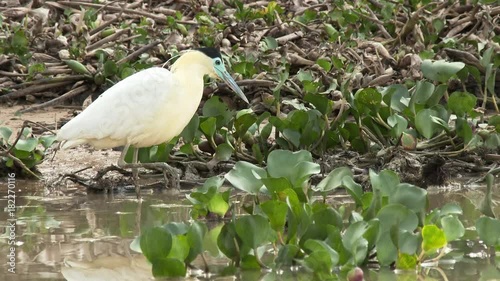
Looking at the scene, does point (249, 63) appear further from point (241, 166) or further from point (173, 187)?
point (241, 166)

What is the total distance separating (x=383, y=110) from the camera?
8398 millimetres

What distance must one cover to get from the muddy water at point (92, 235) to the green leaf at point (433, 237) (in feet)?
0.55

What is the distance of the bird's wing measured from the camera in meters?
7.98

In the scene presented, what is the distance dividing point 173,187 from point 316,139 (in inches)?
43.7

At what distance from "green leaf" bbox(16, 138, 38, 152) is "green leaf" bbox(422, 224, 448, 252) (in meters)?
3.63

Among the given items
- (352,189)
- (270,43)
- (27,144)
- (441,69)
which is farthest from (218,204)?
(270,43)

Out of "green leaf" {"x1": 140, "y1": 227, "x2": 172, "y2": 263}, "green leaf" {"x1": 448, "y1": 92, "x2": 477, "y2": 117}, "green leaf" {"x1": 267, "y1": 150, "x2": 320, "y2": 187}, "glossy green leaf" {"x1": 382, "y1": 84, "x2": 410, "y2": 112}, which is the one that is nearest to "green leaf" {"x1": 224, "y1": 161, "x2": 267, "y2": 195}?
"green leaf" {"x1": 267, "y1": 150, "x2": 320, "y2": 187}

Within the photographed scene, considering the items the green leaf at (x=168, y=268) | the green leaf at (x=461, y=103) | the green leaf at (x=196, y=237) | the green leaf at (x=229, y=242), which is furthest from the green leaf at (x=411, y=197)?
the green leaf at (x=461, y=103)

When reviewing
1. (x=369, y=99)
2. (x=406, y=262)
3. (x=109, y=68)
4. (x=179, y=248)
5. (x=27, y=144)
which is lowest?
(x=109, y=68)

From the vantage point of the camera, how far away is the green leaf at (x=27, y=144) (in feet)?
27.2

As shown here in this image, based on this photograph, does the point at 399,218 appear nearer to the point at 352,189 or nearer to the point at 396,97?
the point at 352,189

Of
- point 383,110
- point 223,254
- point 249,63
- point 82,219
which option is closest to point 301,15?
point 249,63

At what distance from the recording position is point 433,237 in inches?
220

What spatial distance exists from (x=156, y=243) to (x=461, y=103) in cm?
353
